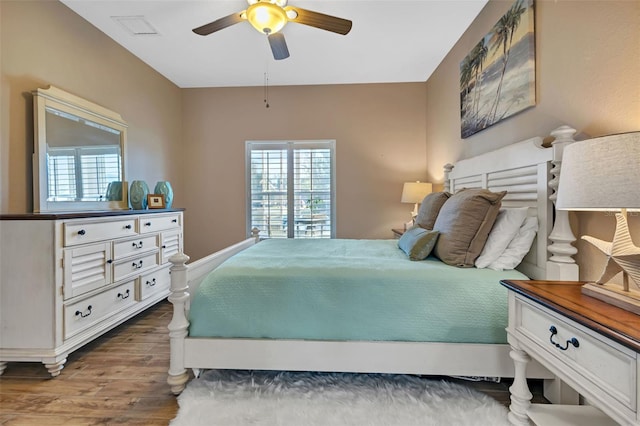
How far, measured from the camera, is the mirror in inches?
79.9

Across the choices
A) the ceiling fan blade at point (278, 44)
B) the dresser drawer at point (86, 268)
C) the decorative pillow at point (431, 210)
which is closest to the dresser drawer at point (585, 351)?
the decorative pillow at point (431, 210)

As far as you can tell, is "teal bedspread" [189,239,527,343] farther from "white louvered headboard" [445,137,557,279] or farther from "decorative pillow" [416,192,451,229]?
"decorative pillow" [416,192,451,229]

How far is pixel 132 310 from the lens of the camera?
2344 millimetres

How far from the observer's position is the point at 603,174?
899 mm

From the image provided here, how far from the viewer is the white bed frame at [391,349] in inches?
56.4

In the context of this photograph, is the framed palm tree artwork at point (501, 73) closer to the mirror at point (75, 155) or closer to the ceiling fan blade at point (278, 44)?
the ceiling fan blade at point (278, 44)

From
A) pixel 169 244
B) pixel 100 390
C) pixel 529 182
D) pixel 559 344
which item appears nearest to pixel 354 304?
pixel 559 344

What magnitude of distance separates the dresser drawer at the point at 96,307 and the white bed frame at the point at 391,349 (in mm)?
826

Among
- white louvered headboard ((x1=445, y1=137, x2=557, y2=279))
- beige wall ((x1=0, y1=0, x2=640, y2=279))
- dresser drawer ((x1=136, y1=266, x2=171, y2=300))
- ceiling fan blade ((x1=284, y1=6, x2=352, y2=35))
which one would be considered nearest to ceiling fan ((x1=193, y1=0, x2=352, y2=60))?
ceiling fan blade ((x1=284, y1=6, x2=352, y2=35))

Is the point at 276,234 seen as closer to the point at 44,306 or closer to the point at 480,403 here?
the point at 44,306

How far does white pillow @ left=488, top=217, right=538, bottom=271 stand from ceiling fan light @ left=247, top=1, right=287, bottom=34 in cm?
200

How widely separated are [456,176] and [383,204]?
1.23 meters

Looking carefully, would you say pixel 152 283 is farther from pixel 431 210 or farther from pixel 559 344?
pixel 559 344

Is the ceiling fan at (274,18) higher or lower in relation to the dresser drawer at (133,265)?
higher
